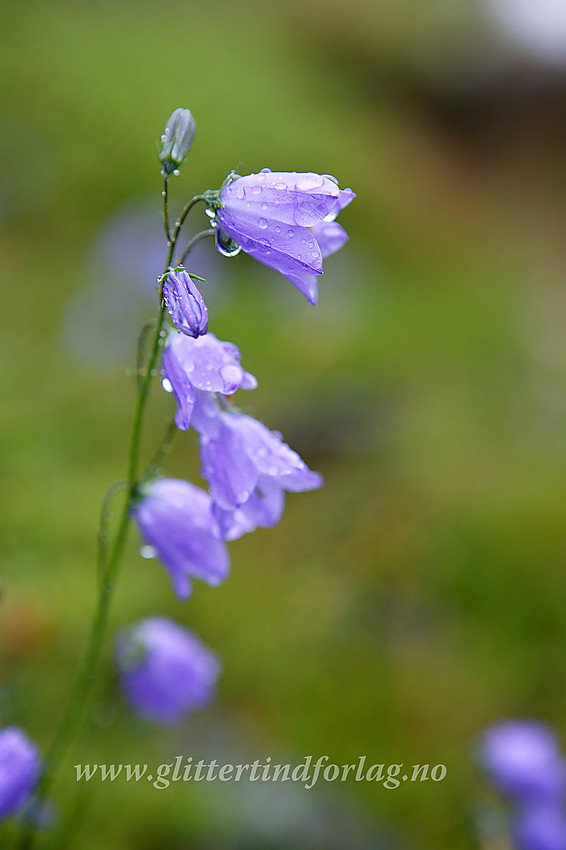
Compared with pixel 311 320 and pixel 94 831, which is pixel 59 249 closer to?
pixel 311 320

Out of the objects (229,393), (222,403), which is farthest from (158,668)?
(229,393)

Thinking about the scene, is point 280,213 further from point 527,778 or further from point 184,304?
point 527,778

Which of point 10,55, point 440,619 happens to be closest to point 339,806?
point 440,619

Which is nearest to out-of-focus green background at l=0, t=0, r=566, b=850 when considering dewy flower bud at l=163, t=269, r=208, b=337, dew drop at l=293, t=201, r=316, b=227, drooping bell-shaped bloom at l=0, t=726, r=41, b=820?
drooping bell-shaped bloom at l=0, t=726, r=41, b=820

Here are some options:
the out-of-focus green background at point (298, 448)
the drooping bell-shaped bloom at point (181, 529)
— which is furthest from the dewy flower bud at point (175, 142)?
the out-of-focus green background at point (298, 448)

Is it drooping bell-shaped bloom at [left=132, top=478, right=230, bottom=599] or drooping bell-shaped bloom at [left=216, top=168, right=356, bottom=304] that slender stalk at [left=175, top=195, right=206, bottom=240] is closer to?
drooping bell-shaped bloom at [left=216, top=168, right=356, bottom=304]
